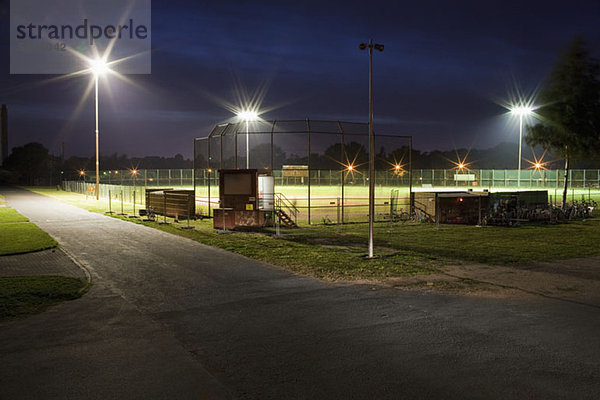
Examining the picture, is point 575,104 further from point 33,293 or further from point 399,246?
point 33,293

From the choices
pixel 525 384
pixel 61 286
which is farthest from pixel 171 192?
pixel 525 384

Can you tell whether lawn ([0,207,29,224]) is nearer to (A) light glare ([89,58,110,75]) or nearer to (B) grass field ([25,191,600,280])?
(B) grass field ([25,191,600,280])

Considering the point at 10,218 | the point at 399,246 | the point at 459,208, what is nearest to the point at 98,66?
the point at 10,218

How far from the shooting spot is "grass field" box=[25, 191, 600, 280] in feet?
43.7

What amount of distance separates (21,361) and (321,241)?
1257 centimetres

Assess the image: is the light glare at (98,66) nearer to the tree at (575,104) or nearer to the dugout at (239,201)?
the dugout at (239,201)

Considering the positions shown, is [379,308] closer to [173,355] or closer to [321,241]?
[173,355]

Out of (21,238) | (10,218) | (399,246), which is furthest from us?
(10,218)

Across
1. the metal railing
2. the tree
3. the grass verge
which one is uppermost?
the tree

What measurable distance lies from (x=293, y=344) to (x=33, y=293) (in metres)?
6.04

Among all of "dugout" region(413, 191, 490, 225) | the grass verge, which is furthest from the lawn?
"dugout" region(413, 191, 490, 225)

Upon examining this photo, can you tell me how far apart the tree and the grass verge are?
82.2 ft

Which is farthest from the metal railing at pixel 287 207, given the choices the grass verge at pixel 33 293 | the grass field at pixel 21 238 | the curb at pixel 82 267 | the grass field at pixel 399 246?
the grass verge at pixel 33 293

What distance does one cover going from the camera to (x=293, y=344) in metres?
7.17
